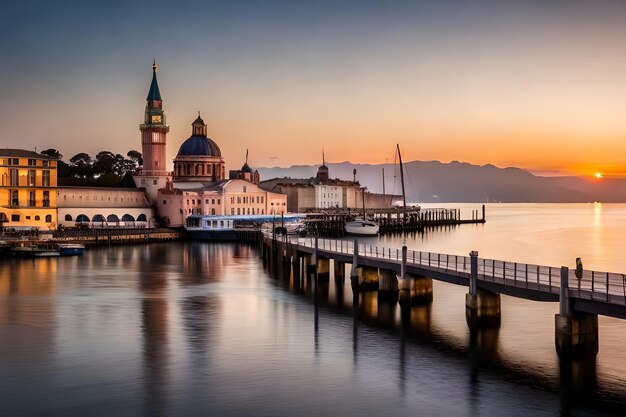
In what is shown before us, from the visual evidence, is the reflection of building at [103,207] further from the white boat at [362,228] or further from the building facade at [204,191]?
the white boat at [362,228]

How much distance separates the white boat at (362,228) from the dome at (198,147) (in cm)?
3671

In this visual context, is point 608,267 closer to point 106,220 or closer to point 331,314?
point 331,314

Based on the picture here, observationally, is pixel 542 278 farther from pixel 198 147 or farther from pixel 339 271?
pixel 198 147

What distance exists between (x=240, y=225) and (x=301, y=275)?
6855cm

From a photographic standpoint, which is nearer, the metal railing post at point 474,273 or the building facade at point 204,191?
the metal railing post at point 474,273

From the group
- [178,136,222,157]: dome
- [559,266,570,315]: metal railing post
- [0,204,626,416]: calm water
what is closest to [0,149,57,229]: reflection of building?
[178,136,222,157]: dome

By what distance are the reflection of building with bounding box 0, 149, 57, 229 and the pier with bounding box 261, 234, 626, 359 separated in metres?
71.8

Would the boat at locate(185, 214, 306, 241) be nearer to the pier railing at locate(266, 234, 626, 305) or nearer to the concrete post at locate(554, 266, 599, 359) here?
the pier railing at locate(266, 234, 626, 305)

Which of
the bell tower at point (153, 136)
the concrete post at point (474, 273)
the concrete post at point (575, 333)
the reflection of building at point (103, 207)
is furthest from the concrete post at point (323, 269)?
the bell tower at point (153, 136)

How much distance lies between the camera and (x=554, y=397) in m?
30.8

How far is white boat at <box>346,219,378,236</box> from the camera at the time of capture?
480 feet

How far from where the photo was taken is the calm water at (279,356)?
3080cm

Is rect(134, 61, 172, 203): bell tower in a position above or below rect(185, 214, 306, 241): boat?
above

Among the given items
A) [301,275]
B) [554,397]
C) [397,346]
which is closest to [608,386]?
[554,397]
